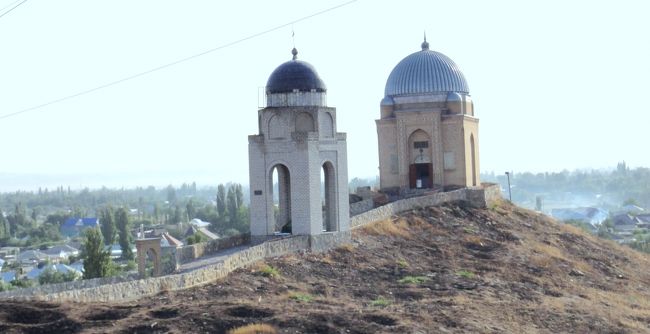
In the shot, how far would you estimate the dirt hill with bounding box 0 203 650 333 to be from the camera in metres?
17.0

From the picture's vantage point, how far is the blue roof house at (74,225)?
140363 millimetres

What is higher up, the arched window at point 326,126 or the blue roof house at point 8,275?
the arched window at point 326,126

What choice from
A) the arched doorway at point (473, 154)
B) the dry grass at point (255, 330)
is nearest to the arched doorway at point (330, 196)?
the dry grass at point (255, 330)

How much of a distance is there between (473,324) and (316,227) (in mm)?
9566

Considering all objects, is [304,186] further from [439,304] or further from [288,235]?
[439,304]

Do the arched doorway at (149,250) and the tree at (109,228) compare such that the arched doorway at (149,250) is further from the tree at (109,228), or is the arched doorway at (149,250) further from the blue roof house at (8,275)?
the tree at (109,228)

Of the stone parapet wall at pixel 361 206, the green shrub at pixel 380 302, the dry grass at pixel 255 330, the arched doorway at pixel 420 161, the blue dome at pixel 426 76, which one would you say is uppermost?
the blue dome at pixel 426 76

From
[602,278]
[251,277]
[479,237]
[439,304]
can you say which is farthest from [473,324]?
[479,237]

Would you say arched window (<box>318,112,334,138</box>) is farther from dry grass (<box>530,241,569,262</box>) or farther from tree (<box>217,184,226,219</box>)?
tree (<box>217,184,226,219</box>)

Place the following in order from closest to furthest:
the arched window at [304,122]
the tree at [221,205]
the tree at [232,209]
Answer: the arched window at [304,122] → the tree at [232,209] → the tree at [221,205]

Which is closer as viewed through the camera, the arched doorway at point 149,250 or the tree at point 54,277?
the arched doorway at point 149,250

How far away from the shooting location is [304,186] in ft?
89.3

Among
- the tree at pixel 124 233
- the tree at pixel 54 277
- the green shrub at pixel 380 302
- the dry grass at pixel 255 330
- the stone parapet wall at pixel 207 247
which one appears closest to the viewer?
the dry grass at pixel 255 330

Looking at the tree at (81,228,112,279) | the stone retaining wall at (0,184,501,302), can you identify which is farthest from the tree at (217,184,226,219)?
the stone retaining wall at (0,184,501,302)
